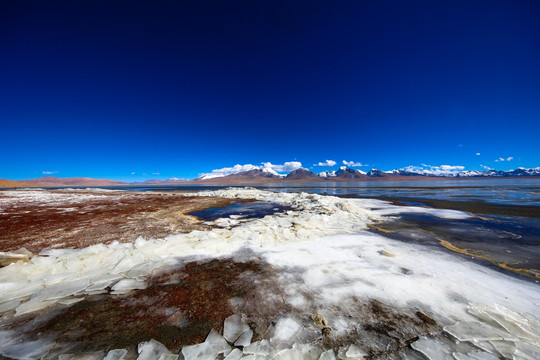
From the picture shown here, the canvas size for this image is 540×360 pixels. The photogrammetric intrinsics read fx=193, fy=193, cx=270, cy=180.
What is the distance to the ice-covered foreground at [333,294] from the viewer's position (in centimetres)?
223

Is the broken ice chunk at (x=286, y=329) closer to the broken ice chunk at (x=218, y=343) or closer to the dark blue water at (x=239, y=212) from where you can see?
the broken ice chunk at (x=218, y=343)

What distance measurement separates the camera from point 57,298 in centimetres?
311

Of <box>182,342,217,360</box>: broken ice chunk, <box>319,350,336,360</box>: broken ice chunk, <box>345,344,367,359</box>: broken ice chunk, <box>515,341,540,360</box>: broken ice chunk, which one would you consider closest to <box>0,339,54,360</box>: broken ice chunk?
<box>182,342,217,360</box>: broken ice chunk

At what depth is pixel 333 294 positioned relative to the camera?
3.33 metres

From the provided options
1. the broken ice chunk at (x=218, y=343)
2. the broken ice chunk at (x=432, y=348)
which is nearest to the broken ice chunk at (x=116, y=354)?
the broken ice chunk at (x=218, y=343)

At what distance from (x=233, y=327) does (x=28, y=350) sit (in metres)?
2.27

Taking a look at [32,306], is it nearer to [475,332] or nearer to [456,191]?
[475,332]

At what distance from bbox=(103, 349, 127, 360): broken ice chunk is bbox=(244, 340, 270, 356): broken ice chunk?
134cm

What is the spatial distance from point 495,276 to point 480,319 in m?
2.11

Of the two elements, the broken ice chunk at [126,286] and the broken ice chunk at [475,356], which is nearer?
the broken ice chunk at [475,356]

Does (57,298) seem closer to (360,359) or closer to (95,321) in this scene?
(95,321)

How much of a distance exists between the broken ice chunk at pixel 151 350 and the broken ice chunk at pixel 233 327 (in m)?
0.68

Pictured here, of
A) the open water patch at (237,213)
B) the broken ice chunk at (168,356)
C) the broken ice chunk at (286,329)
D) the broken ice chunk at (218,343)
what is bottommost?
the broken ice chunk at (286,329)

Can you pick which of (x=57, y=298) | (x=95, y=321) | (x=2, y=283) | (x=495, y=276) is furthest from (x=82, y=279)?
(x=495, y=276)
